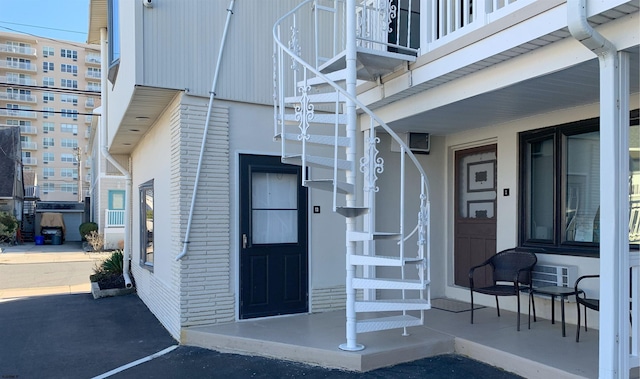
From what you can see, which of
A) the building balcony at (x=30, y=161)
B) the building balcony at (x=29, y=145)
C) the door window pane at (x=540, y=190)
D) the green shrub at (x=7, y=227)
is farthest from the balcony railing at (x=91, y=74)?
the door window pane at (x=540, y=190)

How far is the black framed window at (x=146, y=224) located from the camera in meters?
7.22

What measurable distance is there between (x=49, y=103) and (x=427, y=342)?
6018 centimetres

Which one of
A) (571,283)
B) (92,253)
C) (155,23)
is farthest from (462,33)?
(92,253)

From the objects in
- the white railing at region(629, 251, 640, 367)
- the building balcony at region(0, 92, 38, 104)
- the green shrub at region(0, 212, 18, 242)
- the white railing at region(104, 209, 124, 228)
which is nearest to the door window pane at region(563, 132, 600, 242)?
the white railing at region(629, 251, 640, 367)

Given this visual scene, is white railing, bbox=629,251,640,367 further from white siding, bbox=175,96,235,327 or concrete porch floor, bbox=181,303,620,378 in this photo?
white siding, bbox=175,96,235,327

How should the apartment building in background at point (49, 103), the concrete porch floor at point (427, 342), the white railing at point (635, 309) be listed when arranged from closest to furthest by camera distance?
the white railing at point (635, 309) → the concrete porch floor at point (427, 342) → the apartment building in background at point (49, 103)

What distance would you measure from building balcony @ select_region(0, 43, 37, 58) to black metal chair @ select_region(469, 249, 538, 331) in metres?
60.1

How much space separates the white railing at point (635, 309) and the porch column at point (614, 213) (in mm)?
220

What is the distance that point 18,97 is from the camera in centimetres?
5278

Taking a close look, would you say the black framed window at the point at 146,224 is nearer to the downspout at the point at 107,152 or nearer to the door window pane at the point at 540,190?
the downspout at the point at 107,152

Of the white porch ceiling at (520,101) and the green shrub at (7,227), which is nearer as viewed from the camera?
the white porch ceiling at (520,101)

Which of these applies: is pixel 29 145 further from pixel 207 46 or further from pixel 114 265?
pixel 207 46

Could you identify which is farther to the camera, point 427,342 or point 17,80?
point 17,80

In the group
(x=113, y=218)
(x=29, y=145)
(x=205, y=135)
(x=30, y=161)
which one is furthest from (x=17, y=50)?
(x=205, y=135)
